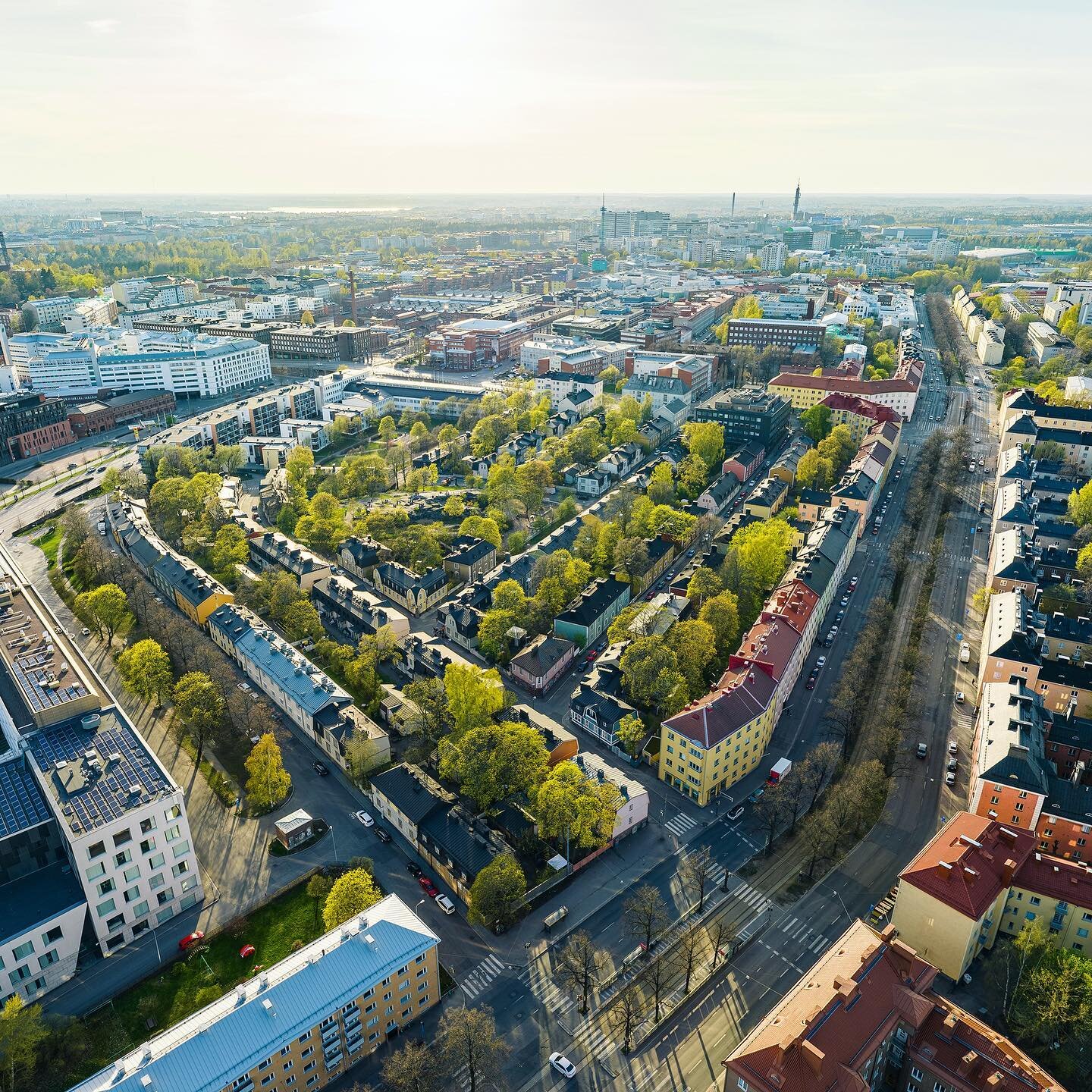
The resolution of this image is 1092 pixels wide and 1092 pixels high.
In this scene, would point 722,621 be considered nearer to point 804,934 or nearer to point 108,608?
point 804,934

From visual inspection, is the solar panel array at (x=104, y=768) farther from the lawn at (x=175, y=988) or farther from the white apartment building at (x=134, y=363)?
the white apartment building at (x=134, y=363)

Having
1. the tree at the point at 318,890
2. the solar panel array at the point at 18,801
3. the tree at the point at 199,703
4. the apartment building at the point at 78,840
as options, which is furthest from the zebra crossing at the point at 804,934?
the solar panel array at the point at 18,801

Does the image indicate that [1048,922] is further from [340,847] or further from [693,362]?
[693,362]

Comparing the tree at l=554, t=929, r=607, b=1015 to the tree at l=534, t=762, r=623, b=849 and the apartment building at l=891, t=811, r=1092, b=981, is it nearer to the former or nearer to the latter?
the tree at l=534, t=762, r=623, b=849

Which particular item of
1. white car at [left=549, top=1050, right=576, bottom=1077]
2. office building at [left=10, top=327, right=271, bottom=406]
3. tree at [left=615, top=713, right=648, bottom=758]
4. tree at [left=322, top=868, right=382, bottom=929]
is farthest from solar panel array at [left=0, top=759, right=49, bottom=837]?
office building at [left=10, top=327, right=271, bottom=406]

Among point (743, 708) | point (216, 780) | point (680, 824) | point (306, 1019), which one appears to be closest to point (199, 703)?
point (216, 780)

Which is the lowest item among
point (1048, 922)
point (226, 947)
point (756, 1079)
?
A: point (226, 947)

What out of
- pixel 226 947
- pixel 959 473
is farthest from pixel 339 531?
pixel 959 473
